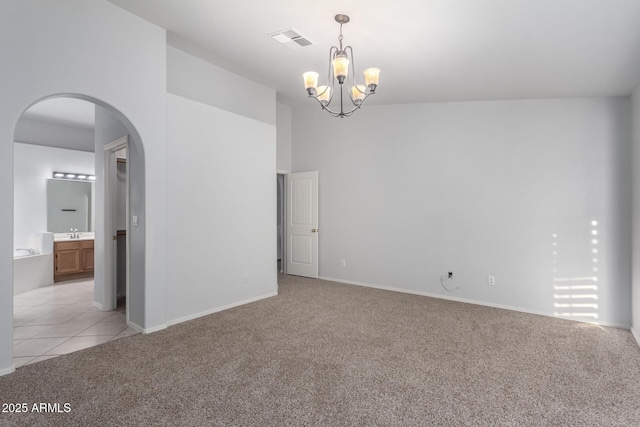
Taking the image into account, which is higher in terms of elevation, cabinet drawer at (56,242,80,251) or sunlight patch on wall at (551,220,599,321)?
cabinet drawer at (56,242,80,251)

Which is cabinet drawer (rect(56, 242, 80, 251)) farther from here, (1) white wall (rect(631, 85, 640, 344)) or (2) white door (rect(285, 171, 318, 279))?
(1) white wall (rect(631, 85, 640, 344))

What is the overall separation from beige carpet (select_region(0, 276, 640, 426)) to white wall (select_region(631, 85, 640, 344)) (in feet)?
0.86

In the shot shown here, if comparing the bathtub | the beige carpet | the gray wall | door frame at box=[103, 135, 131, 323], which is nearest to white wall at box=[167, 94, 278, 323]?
the gray wall

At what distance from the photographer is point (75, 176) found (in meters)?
6.83

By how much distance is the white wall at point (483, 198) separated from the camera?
4.11m

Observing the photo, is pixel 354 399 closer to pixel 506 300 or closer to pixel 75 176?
pixel 506 300

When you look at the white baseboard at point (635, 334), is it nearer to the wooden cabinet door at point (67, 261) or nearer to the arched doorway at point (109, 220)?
the arched doorway at point (109, 220)

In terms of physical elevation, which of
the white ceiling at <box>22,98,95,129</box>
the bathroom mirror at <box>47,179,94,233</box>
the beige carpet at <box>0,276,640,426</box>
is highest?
the white ceiling at <box>22,98,95,129</box>

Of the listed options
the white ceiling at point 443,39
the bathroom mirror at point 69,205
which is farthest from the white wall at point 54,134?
the white ceiling at point 443,39

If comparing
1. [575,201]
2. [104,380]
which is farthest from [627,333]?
[104,380]

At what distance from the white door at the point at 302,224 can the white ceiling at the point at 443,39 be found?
231 cm

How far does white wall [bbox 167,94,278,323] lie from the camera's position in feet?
12.7

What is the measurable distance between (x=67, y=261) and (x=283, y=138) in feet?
14.9

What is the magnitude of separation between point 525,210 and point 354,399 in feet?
11.7
